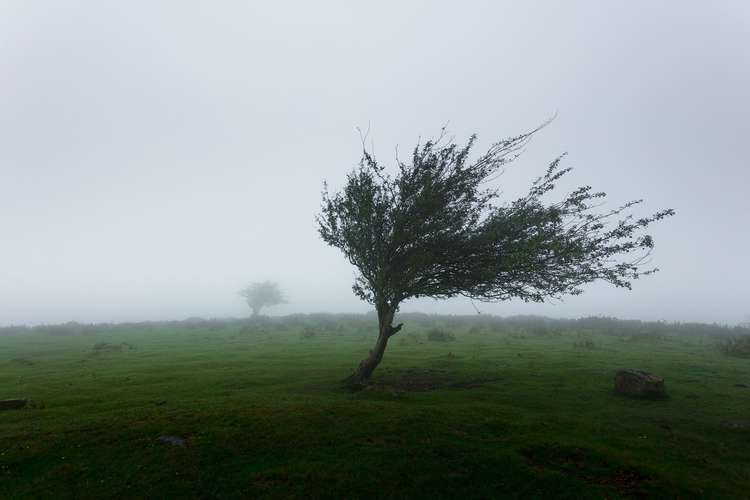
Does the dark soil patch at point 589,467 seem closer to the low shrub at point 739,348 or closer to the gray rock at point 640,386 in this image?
the gray rock at point 640,386

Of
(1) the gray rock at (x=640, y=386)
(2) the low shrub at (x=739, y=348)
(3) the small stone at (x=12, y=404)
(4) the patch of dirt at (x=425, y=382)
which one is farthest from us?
(2) the low shrub at (x=739, y=348)

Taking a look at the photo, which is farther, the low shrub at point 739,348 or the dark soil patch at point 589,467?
the low shrub at point 739,348

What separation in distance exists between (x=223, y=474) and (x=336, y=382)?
12.9 metres

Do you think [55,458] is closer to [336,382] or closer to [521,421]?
[336,382]

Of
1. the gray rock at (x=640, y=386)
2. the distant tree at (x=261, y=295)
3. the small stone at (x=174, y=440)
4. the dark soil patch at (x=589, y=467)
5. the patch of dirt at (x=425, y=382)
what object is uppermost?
the distant tree at (x=261, y=295)

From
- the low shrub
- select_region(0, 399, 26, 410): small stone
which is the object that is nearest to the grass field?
select_region(0, 399, 26, 410): small stone

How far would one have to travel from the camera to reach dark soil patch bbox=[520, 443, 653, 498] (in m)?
11.3

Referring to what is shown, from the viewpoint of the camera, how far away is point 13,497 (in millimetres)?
10992

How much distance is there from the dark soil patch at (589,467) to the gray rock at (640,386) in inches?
370

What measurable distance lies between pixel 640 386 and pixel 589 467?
10.6m

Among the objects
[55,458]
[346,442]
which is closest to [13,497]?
[55,458]

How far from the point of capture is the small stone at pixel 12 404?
753 inches

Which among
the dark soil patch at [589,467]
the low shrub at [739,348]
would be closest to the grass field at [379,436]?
the dark soil patch at [589,467]

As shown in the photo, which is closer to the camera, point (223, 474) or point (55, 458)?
point (223, 474)
